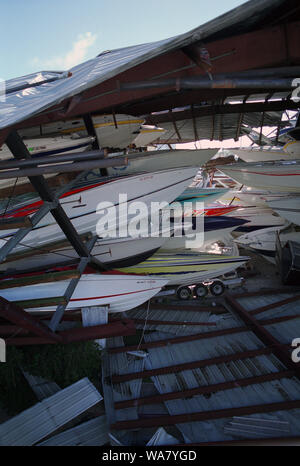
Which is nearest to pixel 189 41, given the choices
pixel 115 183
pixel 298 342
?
pixel 115 183

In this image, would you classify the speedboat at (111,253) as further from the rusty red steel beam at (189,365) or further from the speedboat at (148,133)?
the speedboat at (148,133)

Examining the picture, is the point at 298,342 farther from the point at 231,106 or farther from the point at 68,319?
the point at 231,106

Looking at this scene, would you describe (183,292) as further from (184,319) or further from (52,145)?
(52,145)

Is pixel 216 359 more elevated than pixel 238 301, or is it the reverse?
pixel 238 301

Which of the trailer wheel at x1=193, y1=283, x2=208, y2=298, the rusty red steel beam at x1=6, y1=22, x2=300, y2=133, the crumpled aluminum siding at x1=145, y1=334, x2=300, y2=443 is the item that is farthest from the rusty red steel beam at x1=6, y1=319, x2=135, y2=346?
the rusty red steel beam at x1=6, y1=22, x2=300, y2=133

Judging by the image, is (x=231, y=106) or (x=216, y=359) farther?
(x=231, y=106)

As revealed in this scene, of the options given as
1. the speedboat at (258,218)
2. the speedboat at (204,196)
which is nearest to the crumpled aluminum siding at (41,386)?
the speedboat at (204,196)

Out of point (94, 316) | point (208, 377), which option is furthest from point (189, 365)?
point (94, 316)

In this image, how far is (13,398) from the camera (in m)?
4.55

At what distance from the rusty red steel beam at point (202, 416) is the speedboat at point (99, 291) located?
2600 mm

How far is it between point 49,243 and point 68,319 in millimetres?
2226

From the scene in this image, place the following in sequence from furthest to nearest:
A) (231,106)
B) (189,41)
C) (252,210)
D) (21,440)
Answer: (252,210) < (231,106) < (21,440) < (189,41)

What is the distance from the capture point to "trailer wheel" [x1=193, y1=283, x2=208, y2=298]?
800 centimetres

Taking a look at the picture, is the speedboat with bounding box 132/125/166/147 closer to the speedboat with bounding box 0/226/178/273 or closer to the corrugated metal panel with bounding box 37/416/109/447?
the speedboat with bounding box 0/226/178/273
